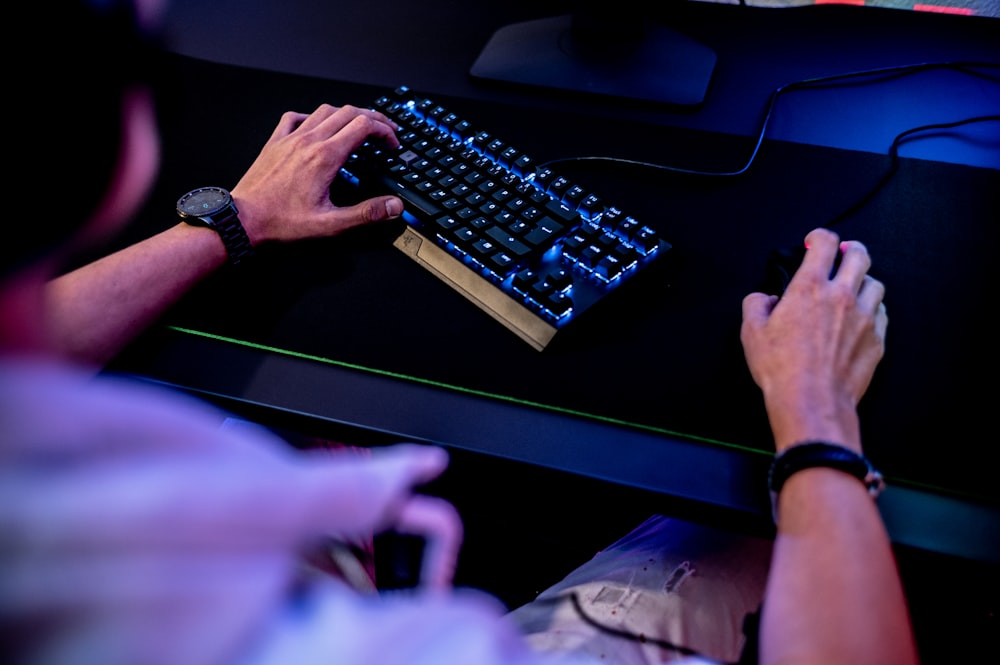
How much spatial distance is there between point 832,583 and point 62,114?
48 centimetres

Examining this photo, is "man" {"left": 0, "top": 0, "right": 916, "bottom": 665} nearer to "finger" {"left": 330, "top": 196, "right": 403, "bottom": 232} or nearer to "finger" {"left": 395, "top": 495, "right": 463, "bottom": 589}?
"finger" {"left": 395, "top": 495, "right": 463, "bottom": 589}

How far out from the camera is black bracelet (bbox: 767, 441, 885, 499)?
50 centimetres

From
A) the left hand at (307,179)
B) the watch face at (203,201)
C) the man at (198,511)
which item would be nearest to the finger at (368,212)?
the left hand at (307,179)

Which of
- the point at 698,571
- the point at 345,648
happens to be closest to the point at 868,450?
the point at 698,571

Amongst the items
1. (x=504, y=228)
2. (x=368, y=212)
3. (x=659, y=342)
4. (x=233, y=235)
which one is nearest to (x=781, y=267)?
(x=659, y=342)

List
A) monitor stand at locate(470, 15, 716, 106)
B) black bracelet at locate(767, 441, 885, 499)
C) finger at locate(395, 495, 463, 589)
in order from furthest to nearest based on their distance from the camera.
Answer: monitor stand at locate(470, 15, 716, 106) → black bracelet at locate(767, 441, 885, 499) → finger at locate(395, 495, 463, 589)

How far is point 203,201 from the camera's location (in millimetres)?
716

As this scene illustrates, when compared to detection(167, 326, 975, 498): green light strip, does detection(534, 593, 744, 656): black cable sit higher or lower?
lower

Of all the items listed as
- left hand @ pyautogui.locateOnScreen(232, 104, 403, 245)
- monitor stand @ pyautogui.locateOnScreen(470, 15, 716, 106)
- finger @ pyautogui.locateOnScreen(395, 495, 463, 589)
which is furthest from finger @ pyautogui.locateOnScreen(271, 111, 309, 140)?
finger @ pyautogui.locateOnScreen(395, 495, 463, 589)

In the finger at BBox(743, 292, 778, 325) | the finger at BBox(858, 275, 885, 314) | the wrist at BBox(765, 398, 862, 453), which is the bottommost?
the wrist at BBox(765, 398, 862, 453)

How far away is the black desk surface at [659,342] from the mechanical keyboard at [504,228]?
19 mm

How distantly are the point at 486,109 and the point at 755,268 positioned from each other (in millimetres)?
356

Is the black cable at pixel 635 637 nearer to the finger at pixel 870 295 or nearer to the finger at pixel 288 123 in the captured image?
the finger at pixel 870 295

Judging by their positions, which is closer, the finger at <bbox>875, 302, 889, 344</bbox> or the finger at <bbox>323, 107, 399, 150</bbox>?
the finger at <bbox>875, 302, 889, 344</bbox>
